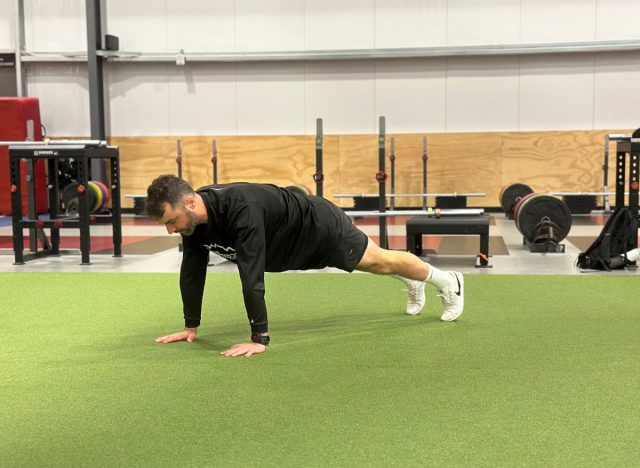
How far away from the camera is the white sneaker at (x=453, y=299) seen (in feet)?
12.5

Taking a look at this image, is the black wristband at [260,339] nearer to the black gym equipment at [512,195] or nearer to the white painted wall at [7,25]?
the black gym equipment at [512,195]

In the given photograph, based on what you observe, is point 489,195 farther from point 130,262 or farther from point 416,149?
point 130,262

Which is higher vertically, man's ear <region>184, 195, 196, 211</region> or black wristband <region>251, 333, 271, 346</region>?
man's ear <region>184, 195, 196, 211</region>

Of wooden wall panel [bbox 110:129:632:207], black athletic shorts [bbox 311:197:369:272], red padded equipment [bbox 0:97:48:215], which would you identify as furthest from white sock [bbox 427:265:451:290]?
red padded equipment [bbox 0:97:48:215]

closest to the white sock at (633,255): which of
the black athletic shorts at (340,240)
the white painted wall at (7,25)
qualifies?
the black athletic shorts at (340,240)

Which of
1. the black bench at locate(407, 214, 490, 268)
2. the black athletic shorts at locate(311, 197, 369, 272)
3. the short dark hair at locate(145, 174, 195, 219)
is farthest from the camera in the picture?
the black bench at locate(407, 214, 490, 268)

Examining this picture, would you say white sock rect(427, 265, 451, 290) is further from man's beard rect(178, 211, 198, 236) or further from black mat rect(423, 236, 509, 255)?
black mat rect(423, 236, 509, 255)

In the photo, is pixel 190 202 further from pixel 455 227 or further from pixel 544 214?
pixel 544 214

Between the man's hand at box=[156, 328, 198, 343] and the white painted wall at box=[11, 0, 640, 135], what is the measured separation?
28.5 feet

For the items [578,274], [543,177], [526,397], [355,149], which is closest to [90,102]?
[355,149]

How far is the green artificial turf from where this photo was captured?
84.4 inches

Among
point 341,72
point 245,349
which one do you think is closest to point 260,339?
point 245,349

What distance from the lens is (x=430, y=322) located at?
383 cm

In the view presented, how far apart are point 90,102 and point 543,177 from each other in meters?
7.52
